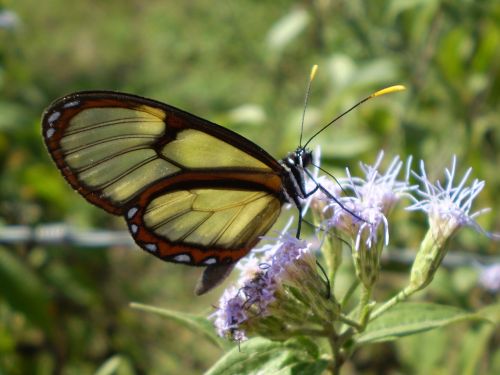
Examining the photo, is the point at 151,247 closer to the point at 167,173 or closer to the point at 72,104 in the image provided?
the point at 167,173

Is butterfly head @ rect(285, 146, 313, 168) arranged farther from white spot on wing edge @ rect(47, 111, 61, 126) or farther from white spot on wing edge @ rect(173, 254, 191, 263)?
white spot on wing edge @ rect(47, 111, 61, 126)

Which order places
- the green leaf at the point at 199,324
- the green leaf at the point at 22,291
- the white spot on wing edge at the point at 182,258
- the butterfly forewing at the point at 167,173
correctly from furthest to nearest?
the green leaf at the point at 22,291, the white spot on wing edge at the point at 182,258, the butterfly forewing at the point at 167,173, the green leaf at the point at 199,324

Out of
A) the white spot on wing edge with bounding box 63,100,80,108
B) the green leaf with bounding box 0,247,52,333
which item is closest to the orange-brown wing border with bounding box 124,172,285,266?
the white spot on wing edge with bounding box 63,100,80,108

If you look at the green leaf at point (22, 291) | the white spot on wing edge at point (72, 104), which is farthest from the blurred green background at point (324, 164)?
the white spot on wing edge at point (72, 104)

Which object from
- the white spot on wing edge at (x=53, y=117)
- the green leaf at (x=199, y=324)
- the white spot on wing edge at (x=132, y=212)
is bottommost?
the green leaf at (x=199, y=324)

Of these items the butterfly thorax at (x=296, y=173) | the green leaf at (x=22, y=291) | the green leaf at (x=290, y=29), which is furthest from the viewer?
the green leaf at (x=290, y=29)

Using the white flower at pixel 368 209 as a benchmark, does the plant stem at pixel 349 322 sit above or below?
below

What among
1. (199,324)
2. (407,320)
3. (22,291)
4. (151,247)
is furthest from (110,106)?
(22,291)

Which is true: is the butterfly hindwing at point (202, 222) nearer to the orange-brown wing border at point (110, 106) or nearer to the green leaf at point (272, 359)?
the orange-brown wing border at point (110, 106)
